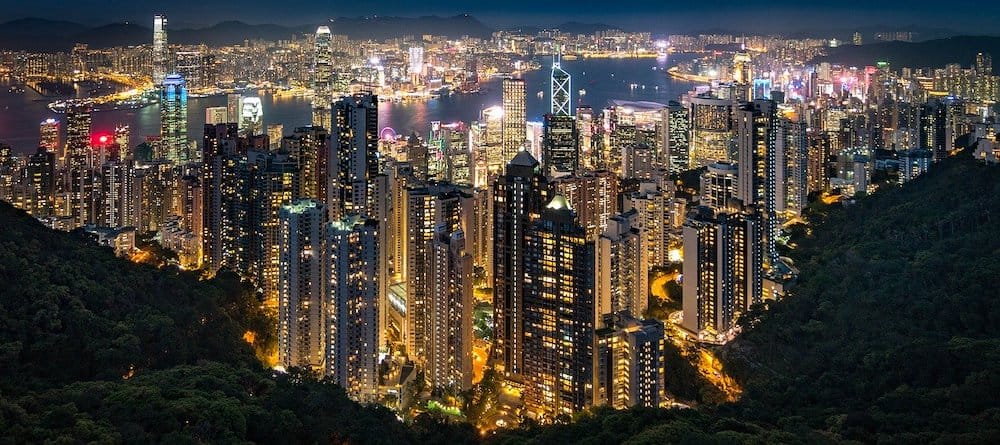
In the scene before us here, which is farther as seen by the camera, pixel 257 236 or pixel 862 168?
pixel 862 168

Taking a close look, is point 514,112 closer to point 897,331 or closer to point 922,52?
point 922,52

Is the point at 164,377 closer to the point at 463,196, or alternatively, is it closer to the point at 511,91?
the point at 463,196

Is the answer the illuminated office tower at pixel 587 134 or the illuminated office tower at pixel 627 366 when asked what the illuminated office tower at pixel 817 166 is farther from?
the illuminated office tower at pixel 627 366

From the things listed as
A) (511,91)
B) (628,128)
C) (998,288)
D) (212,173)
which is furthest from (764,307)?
(511,91)

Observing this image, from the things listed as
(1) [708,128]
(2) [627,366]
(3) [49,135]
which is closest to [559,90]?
(1) [708,128]

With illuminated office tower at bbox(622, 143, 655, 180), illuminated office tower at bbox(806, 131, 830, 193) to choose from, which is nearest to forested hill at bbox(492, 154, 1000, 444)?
illuminated office tower at bbox(806, 131, 830, 193)
